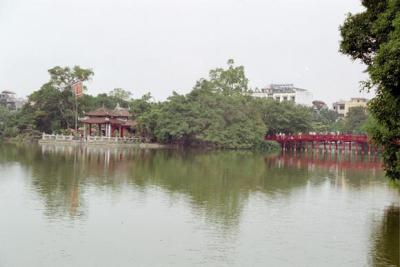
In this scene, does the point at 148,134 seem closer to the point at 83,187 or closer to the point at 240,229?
the point at 83,187

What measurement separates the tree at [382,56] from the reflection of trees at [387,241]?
1.46 meters

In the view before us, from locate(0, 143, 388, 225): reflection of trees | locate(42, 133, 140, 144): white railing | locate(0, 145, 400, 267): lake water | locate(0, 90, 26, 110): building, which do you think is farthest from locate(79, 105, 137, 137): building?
locate(0, 90, 26, 110): building

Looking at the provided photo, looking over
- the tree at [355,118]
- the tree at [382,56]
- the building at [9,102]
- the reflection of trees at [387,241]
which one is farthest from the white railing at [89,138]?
the tree at [382,56]

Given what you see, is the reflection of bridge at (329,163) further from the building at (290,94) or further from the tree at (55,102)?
the building at (290,94)

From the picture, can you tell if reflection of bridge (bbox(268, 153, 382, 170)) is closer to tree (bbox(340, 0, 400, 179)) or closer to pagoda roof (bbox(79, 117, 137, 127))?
pagoda roof (bbox(79, 117, 137, 127))

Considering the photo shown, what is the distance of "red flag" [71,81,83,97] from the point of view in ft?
162

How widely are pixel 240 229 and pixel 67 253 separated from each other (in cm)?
A: 419

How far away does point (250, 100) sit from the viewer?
176 ft

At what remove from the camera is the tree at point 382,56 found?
8891 millimetres

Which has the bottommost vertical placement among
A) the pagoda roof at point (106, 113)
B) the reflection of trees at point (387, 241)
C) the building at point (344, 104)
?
the reflection of trees at point (387, 241)

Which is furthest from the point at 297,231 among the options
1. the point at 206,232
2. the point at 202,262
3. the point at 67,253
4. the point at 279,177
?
the point at 279,177

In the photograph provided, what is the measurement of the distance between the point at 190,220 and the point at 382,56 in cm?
625

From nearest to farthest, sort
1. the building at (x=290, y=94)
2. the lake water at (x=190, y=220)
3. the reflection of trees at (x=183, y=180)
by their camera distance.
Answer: the lake water at (x=190, y=220) < the reflection of trees at (x=183, y=180) < the building at (x=290, y=94)

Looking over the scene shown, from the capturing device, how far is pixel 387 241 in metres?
11.7
